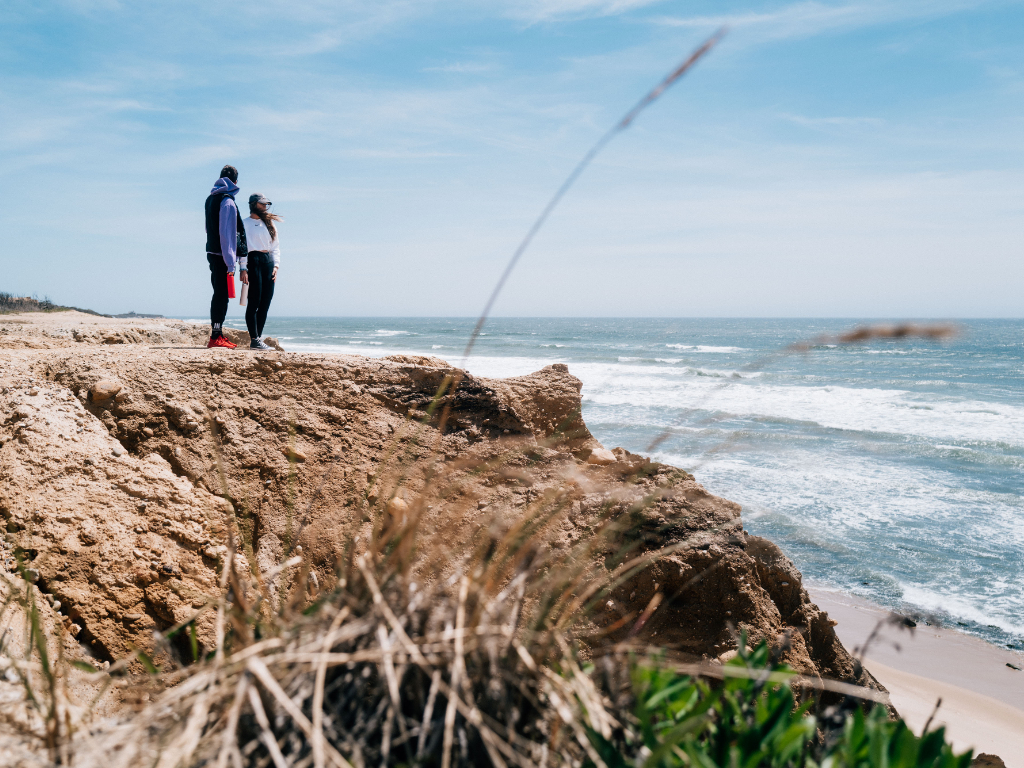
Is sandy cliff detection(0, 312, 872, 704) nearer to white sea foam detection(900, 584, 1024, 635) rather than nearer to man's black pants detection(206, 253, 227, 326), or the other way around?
man's black pants detection(206, 253, 227, 326)

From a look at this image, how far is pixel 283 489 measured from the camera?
3637 mm

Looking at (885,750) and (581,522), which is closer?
(885,750)

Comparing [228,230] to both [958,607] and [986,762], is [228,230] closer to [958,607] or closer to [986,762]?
[986,762]

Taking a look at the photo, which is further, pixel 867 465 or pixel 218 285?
pixel 867 465

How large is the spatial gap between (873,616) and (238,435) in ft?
23.0

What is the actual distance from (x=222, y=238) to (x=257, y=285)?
48 cm

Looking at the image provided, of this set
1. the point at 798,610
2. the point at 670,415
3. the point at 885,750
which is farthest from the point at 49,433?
the point at 670,415

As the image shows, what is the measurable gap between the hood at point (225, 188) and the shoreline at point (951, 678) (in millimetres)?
6551

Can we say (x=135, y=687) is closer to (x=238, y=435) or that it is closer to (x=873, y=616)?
(x=238, y=435)

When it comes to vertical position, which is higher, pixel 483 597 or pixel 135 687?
pixel 483 597

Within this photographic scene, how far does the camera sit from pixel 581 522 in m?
3.48

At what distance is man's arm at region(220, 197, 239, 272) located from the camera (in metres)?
5.38

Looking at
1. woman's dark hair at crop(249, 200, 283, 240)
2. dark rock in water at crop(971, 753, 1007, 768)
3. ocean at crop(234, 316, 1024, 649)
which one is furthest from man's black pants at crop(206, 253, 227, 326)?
dark rock in water at crop(971, 753, 1007, 768)

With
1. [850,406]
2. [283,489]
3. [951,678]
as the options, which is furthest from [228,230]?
[850,406]
